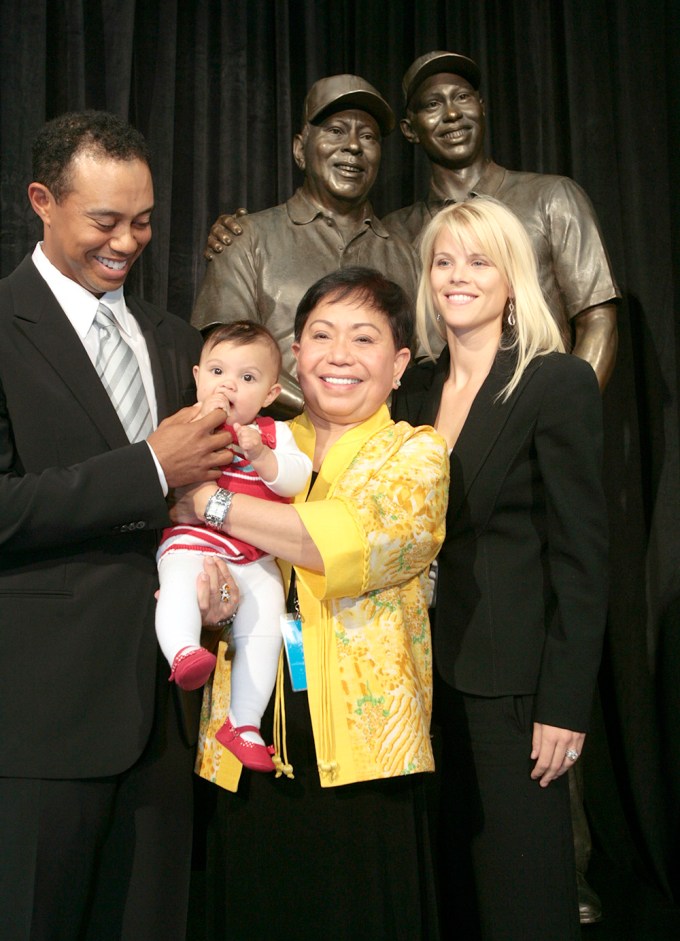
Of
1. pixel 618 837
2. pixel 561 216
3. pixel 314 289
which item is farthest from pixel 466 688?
pixel 618 837

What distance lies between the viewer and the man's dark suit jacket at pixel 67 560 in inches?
64.9

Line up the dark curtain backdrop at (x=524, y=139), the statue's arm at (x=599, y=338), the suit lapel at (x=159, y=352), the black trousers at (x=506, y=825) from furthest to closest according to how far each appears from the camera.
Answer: the dark curtain backdrop at (x=524, y=139)
the statue's arm at (x=599, y=338)
the suit lapel at (x=159, y=352)
the black trousers at (x=506, y=825)

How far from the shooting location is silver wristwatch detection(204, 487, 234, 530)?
66.9 inches

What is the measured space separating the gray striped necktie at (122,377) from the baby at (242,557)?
105 millimetres

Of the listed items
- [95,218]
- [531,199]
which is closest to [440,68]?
[531,199]

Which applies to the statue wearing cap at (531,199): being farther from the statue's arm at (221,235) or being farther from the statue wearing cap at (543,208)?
the statue's arm at (221,235)

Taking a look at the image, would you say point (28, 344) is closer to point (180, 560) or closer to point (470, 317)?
point (180, 560)

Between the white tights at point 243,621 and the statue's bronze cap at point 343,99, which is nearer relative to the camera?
the white tights at point 243,621

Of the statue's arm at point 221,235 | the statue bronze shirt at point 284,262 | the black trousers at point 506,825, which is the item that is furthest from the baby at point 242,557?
the statue's arm at point 221,235

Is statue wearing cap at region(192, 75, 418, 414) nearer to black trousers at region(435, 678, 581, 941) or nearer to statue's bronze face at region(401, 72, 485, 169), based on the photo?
statue's bronze face at region(401, 72, 485, 169)

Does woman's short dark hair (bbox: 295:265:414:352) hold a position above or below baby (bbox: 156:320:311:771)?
above

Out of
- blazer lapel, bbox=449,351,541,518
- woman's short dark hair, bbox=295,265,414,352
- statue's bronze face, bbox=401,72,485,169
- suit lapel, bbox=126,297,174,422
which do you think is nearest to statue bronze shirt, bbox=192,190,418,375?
statue's bronze face, bbox=401,72,485,169

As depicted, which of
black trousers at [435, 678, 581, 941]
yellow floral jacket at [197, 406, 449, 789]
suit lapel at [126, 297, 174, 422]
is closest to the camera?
yellow floral jacket at [197, 406, 449, 789]

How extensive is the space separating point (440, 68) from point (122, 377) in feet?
5.40
